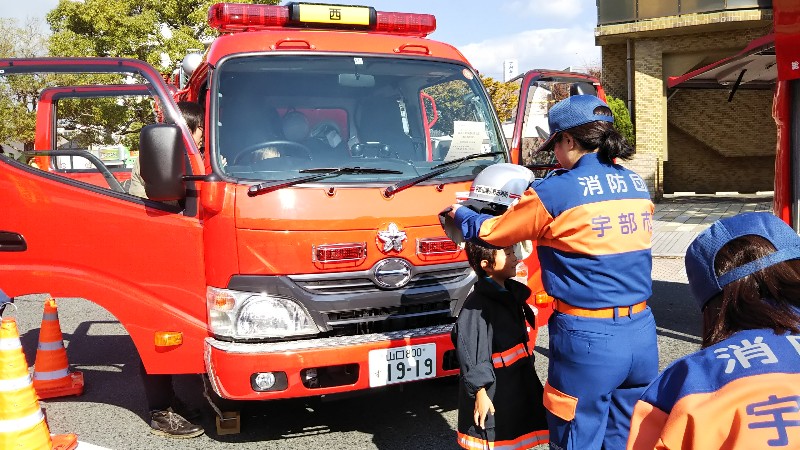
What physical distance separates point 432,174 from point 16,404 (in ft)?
8.10

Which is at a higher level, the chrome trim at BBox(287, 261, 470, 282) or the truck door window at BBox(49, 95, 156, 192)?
the truck door window at BBox(49, 95, 156, 192)

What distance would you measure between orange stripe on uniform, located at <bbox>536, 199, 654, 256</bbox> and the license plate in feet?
4.38

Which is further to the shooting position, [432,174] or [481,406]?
[432,174]

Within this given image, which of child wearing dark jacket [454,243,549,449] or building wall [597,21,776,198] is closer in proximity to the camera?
child wearing dark jacket [454,243,549,449]

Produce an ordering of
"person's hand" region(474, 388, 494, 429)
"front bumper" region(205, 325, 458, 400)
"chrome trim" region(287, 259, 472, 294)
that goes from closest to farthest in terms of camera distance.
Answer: "person's hand" region(474, 388, 494, 429)
"front bumper" region(205, 325, 458, 400)
"chrome trim" region(287, 259, 472, 294)

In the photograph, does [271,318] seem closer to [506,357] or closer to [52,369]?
[506,357]

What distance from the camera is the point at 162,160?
3.51 metres

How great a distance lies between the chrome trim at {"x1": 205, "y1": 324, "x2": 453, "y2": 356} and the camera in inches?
137

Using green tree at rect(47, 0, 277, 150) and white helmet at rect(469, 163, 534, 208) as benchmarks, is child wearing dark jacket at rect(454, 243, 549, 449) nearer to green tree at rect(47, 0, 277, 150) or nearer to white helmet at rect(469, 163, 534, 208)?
white helmet at rect(469, 163, 534, 208)

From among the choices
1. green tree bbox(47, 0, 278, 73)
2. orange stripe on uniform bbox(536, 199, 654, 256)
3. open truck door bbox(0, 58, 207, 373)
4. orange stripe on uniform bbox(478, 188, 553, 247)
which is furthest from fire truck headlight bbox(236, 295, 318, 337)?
green tree bbox(47, 0, 278, 73)

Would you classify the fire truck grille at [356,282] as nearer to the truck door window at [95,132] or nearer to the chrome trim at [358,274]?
the chrome trim at [358,274]

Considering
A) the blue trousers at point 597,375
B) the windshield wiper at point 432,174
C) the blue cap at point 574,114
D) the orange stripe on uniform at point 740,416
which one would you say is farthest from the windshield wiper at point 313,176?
the orange stripe on uniform at point 740,416

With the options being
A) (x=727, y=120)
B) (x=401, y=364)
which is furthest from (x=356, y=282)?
(x=727, y=120)

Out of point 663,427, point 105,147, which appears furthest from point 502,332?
point 105,147
